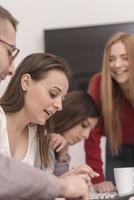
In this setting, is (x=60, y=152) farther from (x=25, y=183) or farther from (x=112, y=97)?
(x=25, y=183)

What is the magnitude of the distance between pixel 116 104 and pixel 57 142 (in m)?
0.44

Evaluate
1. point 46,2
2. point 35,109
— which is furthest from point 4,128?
point 46,2

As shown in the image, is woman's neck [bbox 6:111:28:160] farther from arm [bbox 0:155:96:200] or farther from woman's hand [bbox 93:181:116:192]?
arm [bbox 0:155:96:200]

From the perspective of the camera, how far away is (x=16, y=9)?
2.94 metres

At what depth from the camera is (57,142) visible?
1.57m

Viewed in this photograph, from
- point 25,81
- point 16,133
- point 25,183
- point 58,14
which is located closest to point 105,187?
point 16,133

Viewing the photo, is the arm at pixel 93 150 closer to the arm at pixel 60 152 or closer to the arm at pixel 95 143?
the arm at pixel 95 143

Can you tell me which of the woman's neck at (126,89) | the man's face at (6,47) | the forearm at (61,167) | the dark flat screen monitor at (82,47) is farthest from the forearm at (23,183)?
the dark flat screen monitor at (82,47)

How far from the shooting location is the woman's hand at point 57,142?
5.13ft

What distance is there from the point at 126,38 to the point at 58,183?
126 cm

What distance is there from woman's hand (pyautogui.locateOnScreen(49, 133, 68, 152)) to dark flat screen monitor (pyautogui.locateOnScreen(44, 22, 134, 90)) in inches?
46.5

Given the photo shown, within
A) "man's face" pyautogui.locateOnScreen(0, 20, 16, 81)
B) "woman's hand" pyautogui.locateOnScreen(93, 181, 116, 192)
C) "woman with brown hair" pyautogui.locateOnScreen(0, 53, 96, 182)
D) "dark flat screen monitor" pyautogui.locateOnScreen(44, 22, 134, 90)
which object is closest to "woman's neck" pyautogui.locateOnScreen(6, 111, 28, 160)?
"woman with brown hair" pyautogui.locateOnScreen(0, 53, 96, 182)

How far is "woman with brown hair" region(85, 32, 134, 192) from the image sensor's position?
1810 millimetres

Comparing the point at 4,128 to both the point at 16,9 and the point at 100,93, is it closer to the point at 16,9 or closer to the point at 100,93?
the point at 100,93
